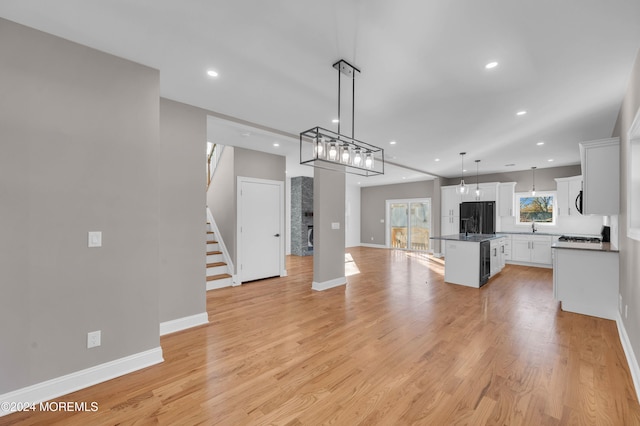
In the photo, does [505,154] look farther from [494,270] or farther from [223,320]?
[223,320]

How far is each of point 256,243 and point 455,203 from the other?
656cm

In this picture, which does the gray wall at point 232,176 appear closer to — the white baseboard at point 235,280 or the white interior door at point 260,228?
the white interior door at point 260,228

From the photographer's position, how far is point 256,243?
561cm

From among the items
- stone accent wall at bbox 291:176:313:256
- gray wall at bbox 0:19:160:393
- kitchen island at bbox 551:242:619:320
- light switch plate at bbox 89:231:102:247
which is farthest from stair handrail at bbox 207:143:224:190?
kitchen island at bbox 551:242:619:320

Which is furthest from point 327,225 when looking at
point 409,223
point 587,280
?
point 409,223

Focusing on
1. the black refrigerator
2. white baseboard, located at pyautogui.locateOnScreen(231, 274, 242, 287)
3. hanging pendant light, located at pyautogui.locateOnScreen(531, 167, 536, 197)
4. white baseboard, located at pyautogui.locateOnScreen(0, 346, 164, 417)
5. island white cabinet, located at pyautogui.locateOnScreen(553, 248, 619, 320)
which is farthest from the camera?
the black refrigerator

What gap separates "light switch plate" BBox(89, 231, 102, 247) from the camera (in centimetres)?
226

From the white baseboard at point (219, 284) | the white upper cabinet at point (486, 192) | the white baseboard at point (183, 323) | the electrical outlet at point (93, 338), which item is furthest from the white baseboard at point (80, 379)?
the white upper cabinet at point (486, 192)

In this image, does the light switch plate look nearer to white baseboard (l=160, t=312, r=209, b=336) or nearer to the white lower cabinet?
white baseboard (l=160, t=312, r=209, b=336)

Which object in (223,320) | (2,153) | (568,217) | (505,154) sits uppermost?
(505,154)

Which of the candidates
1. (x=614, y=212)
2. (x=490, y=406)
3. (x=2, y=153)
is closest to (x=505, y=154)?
(x=614, y=212)

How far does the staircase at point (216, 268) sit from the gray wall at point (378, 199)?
7281mm

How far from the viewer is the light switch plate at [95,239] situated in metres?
2.26

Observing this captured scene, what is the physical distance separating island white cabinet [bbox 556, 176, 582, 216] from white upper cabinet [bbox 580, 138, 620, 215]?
4.23 metres
